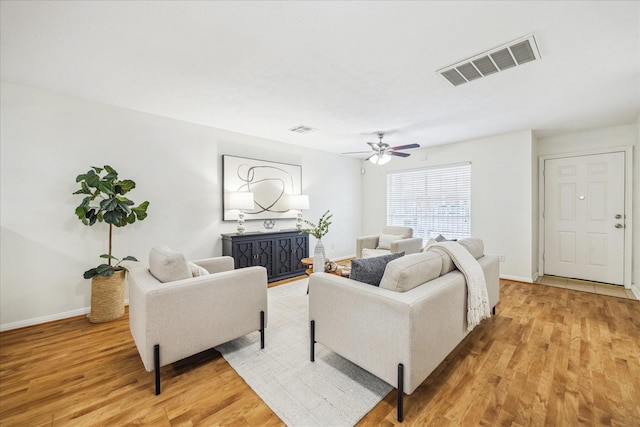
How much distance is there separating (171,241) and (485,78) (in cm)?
417

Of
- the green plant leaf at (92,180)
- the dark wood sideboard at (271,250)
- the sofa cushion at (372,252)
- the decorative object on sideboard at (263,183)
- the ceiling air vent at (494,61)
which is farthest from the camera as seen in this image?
the sofa cushion at (372,252)

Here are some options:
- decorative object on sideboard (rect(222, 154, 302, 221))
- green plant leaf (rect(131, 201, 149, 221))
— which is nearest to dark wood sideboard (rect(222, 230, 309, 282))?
decorative object on sideboard (rect(222, 154, 302, 221))

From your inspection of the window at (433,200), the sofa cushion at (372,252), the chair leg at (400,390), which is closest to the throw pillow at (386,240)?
the sofa cushion at (372,252)

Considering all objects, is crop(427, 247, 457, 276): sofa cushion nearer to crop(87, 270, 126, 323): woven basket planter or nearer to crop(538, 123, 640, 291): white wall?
crop(87, 270, 126, 323): woven basket planter

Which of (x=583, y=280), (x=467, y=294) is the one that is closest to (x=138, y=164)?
(x=467, y=294)

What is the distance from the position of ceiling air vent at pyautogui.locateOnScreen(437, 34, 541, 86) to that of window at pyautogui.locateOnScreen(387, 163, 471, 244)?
113 inches

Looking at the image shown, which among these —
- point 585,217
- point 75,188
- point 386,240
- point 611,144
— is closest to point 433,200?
point 386,240

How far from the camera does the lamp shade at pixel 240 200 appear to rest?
4.12m

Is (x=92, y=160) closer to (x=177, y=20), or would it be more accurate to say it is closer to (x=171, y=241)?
(x=171, y=241)

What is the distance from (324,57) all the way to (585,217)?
4.92 m

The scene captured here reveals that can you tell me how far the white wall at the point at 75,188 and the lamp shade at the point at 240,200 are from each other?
0.30m

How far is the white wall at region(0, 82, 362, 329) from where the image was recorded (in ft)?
9.14

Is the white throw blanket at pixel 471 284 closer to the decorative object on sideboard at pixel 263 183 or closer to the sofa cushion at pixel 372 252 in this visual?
the sofa cushion at pixel 372 252

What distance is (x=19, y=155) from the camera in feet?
9.16
